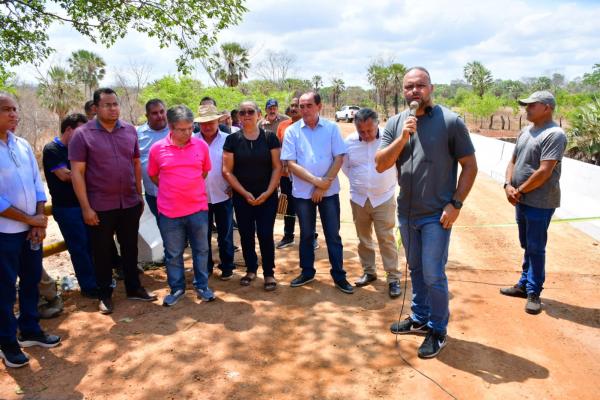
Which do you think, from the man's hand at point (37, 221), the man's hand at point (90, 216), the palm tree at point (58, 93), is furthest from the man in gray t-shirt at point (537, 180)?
the palm tree at point (58, 93)

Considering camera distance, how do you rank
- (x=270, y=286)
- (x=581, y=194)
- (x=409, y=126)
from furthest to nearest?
1. (x=581, y=194)
2. (x=270, y=286)
3. (x=409, y=126)

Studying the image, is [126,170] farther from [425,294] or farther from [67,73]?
[67,73]

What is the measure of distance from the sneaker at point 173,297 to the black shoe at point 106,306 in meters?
0.51

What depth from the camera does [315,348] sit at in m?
3.68

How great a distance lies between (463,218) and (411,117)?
5686mm

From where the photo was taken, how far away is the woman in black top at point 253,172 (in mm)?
4688

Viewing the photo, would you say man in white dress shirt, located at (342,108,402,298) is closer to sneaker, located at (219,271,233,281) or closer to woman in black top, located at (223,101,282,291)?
woman in black top, located at (223,101,282,291)

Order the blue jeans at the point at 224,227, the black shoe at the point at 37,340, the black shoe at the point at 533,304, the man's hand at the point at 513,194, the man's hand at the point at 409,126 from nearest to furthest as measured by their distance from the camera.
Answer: the man's hand at the point at 409,126 → the black shoe at the point at 37,340 → the black shoe at the point at 533,304 → the man's hand at the point at 513,194 → the blue jeans at the point at 224,227

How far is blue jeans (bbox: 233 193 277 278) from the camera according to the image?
4.86m

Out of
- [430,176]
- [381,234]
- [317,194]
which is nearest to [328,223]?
[317,194]

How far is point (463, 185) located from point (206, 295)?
276 centimetres

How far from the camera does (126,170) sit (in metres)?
4.28

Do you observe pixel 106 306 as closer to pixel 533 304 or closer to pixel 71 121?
pixel 71 121

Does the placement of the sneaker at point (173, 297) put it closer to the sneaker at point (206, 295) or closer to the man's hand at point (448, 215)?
the sneaker at point (206, 295)
